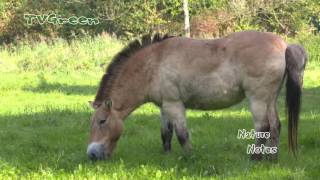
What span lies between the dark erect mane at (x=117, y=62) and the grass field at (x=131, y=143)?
2.90 ft

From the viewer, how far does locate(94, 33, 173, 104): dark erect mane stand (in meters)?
7.31

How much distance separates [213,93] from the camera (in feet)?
22.6

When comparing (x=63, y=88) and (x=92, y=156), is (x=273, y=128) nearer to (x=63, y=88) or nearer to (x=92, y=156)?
(x=92, y=156)

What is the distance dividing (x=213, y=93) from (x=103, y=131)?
1554 millimetres

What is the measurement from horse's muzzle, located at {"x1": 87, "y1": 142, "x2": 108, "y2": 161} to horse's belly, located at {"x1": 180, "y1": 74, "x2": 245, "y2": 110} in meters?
1.28

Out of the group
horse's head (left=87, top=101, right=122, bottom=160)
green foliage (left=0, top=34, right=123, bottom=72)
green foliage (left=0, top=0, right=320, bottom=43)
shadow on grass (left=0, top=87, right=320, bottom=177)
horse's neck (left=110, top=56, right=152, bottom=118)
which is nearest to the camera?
shadow on grass (left=0, top=87, right=320, bottom=177)

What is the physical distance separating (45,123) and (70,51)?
11.2m

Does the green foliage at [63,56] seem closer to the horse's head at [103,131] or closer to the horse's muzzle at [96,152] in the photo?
the horse's head at [103,131]

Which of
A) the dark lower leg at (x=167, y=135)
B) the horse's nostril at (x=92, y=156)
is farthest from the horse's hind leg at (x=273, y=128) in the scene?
the horse's nostril at (x=92, y=156)

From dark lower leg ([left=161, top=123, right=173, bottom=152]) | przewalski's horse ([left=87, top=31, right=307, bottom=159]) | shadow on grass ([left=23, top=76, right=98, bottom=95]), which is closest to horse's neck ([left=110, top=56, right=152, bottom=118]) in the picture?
przewalski's horse ([left=87, top=31, right=307, bottom=159])

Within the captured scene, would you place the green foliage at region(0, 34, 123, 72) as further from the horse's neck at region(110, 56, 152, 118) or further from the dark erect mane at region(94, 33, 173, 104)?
the horse's neck at region(110, 56, 152, 118)

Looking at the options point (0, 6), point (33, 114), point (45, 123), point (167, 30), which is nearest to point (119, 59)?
point (45, 123)

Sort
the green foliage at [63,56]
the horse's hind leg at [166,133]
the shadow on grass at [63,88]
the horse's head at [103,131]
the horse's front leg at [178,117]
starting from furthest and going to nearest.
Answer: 1. the green foliage at [63,56]
2. the shadow on grass at [63,88]
3. the horse's hind leg at [166,133]
4. the horse's front leg at [178,117]
5. the horse's head at [103,131]

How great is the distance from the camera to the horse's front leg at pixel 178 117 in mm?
7004
